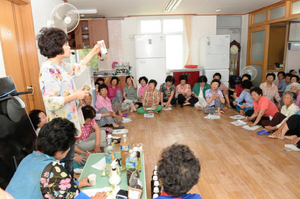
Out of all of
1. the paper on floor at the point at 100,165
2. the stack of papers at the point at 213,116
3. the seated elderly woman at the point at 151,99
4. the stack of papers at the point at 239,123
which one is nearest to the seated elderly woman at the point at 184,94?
the seated elderly woman at the point at 151,99

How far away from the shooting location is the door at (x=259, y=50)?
5.52 m

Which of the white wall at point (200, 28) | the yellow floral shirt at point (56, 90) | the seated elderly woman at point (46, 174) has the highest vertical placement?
the white wall at point (200, 28)

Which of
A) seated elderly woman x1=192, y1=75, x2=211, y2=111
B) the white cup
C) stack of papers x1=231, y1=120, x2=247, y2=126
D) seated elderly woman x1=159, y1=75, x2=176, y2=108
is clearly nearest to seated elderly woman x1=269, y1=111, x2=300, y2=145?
stack of papers x1=231, y1=120, x2=247, y2=126

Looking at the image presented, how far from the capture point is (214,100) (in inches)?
184

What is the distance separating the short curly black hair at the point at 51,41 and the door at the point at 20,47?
788 millimetres

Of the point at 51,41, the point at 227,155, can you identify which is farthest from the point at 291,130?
the point at 51,41

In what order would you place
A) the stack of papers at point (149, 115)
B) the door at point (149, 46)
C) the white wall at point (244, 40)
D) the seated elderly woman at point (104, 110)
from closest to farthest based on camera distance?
→ the seated elderly woman at point (104, 110) → the stack of papers at point (149, 115) → the door at point (149, 46) → the white wall at point (244, 40)

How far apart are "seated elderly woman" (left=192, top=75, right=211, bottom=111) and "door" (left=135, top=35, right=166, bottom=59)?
1.40m

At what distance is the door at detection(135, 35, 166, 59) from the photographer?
5.67m

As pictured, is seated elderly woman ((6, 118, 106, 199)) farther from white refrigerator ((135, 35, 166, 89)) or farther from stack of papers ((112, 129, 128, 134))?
white refrigerator ((135, 35, 166, 89))

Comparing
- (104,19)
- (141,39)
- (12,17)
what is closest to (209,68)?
(141,39)

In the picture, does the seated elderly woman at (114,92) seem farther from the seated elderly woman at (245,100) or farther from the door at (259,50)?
the door at (259,50)

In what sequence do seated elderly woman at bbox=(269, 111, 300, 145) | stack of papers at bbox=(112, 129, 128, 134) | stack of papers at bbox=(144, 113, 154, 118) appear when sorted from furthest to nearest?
stack of papers at bbox=(144, 113, 154, 118) < stack of papers at bbox=(112, 129, 128, 134) < seated elderly woman at bbox=(269, 111, 300, 145)

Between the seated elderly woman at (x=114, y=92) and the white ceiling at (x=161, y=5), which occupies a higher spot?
the white ceiling at (x=161, y=5)
